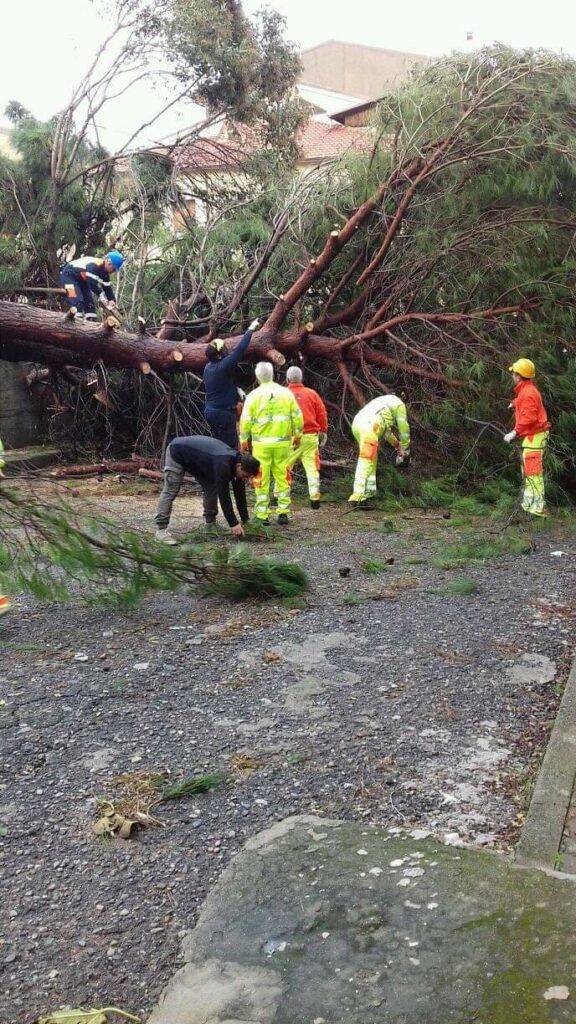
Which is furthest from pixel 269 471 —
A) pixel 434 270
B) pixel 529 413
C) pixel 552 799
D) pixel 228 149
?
pixel 228 149

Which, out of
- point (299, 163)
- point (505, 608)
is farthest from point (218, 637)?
point (299, 163)

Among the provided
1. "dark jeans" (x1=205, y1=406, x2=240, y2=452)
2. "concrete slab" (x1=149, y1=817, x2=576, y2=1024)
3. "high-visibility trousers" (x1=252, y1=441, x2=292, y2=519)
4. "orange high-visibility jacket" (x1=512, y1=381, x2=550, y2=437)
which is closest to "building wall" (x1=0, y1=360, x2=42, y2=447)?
"dark jeans" (x1=205, y1=406, x2=240, y2=452)

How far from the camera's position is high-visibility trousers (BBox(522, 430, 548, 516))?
29.0 feet

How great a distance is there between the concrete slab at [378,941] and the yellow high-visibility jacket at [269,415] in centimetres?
597

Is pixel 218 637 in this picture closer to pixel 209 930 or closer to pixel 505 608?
pixel 505 608

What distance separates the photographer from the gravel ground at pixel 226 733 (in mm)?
2783

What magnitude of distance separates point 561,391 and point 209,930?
776cm

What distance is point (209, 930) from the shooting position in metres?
2.67

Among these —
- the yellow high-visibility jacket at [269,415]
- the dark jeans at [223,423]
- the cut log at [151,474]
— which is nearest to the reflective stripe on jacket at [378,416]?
the yellow high-visibility jacket at [269,415]

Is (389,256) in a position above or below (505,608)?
above

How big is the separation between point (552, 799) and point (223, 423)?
20.6 ft

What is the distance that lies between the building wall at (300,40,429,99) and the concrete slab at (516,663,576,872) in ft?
130

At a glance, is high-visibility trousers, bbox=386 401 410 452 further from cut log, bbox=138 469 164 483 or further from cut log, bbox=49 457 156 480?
cut log, bbox=49 457 156 480

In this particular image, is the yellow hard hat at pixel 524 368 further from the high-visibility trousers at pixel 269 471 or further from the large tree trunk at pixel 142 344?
the high-visibility trousers at pixel 269 471
